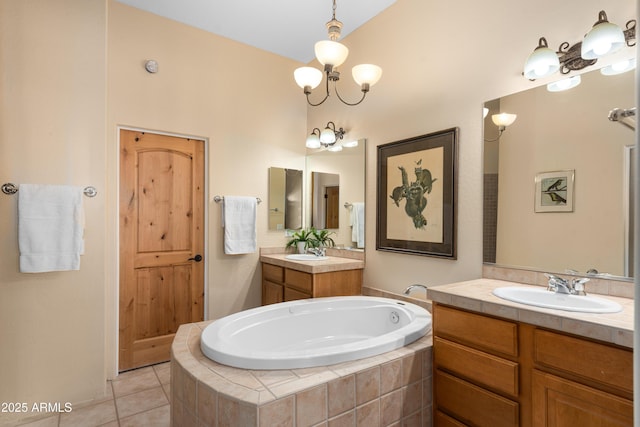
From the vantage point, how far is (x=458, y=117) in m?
2.36

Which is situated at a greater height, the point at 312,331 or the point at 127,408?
the point at 312,331

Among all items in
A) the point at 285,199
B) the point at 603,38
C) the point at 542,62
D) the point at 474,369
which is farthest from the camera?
the point at 285,199

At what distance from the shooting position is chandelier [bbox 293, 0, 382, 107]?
2051 millimetres

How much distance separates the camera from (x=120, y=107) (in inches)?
111

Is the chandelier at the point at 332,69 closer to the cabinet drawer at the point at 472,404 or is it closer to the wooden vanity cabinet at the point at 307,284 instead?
the wooden vanity cabinet at the point at 307,284

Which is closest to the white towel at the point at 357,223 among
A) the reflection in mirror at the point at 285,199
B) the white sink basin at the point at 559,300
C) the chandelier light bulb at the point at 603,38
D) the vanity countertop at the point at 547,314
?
the reflection in mirror at the point at 285,199

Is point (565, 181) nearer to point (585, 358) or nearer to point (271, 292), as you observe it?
point (585, 358)

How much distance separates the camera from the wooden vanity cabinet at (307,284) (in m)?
2.87

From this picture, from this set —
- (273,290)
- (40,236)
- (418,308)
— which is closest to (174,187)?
(40,236)

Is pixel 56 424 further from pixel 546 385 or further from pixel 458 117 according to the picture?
pixel 458 117

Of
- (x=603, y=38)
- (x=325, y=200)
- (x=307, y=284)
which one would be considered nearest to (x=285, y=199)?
(x=325, y=200)

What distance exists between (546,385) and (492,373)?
0.23 meters

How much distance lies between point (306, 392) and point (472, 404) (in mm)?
919

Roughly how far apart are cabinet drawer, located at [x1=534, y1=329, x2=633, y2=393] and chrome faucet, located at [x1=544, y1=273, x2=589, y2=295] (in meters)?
0.41
